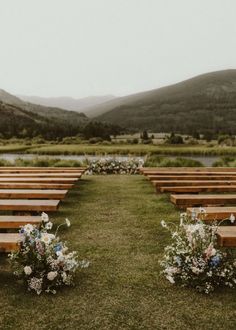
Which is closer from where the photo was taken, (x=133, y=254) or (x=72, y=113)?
(x=133, y=254)

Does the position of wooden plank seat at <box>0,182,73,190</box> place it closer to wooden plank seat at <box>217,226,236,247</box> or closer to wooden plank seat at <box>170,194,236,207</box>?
wooden plank seat at <box>170,194,236,207</box>

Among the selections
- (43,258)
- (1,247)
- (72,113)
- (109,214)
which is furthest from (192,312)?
(72,113)

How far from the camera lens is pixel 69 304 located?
179 inches

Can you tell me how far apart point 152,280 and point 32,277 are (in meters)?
1.28

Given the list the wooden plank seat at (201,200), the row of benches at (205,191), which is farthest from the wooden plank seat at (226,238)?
the wooden plank seat at (201,200)

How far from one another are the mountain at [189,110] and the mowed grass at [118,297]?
305 ft

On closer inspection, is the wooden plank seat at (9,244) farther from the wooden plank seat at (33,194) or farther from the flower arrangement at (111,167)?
the flower arrangement at (111,167)

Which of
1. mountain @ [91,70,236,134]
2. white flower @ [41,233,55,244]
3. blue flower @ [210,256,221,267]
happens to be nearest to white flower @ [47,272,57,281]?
white flower @ [41,233,55,244]

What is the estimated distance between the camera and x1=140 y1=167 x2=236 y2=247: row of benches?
18.3ft

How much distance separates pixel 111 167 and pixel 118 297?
12.9 metres

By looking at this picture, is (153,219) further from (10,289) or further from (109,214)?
(10,289)

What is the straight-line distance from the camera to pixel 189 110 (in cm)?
13825

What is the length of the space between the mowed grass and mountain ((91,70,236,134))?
93073 millimetres

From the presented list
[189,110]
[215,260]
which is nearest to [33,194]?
[215,260]
